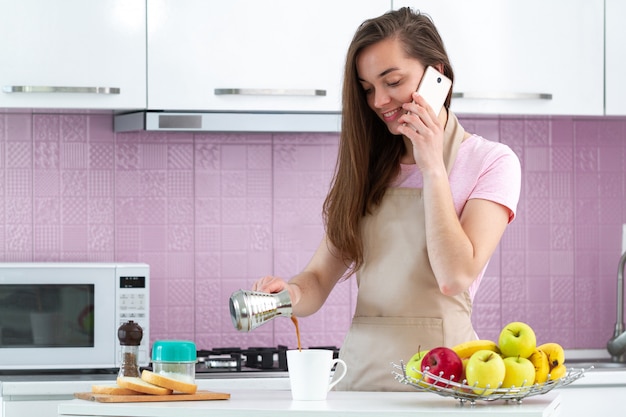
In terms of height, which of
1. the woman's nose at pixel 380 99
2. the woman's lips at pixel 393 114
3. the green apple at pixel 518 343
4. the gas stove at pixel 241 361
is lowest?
the gas stove at pixel 241 361

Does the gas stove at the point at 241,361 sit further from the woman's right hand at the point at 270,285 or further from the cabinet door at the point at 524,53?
the woman's right hand at the point at 270,285

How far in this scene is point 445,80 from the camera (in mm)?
2023

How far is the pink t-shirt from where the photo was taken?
6.38ft

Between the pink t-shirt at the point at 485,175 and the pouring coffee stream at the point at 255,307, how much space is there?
41 centimetres

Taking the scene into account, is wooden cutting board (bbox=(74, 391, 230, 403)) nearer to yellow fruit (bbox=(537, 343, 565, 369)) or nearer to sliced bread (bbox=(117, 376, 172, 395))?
sliced bread (bbox=(117, 376, 172, 395))

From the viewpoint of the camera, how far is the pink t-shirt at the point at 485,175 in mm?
1944

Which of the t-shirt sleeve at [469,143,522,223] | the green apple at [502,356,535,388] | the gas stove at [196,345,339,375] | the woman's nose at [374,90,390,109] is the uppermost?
the woman's nose at [374,90,390,109]

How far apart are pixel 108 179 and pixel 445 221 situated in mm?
1573

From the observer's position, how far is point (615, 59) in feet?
10.2

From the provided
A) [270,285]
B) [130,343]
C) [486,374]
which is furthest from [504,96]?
[486,374]

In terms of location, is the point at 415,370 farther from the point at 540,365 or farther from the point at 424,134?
the point at 424,134

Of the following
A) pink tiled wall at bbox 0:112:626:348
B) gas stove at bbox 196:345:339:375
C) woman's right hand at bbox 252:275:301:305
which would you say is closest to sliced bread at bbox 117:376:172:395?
woman's right hand at bbox 252:275:301:305

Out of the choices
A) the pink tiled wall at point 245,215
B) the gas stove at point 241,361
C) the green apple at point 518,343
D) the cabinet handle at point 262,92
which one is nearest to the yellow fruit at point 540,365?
the green apple at point 518,343

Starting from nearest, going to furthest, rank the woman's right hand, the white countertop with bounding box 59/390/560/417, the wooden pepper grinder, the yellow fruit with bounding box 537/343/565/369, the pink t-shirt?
the white countertop with bounding box 59/390/560/417 → the yellow fruit with bounding box 537/343/565/369 → the woman's right hand → the pink t-shirt → the wooden pepper grinder
